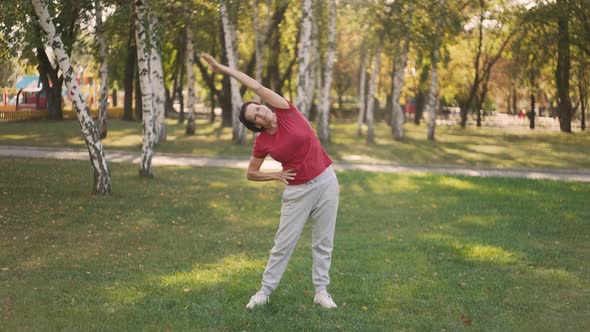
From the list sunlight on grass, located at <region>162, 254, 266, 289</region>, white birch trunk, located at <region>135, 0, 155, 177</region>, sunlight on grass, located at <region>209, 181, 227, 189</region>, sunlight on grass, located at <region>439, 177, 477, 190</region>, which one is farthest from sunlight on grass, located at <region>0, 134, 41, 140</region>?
sunlight on grass, located at <region>162, 254, 266, 289</region>

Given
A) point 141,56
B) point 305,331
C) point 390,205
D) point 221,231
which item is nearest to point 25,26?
point 141,56

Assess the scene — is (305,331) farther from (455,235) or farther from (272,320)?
(455,235)

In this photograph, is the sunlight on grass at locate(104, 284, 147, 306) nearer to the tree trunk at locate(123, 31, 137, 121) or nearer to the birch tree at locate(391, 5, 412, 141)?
the birch tree at locate(391, 5, 412, 141)

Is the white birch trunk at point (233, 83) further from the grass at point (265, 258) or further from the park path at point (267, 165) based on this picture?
the grass at point (265, 258)

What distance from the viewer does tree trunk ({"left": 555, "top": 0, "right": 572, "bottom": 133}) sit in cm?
2383

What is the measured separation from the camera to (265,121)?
19.5 feet

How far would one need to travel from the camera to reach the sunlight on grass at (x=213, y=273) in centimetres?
751

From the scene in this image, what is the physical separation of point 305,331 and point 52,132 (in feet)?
88.7

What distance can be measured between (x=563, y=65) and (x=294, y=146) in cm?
2999

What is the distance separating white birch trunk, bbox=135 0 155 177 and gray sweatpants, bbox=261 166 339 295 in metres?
8.96

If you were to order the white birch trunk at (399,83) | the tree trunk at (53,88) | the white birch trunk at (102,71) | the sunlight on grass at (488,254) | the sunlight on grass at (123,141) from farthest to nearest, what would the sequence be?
the tree trunk at (53,88) → the white birch trunk at (399,83) → the sunlight on grass at (123,141) → the white birch trunk at (102,71) → the sunlight on grass at (488,254)

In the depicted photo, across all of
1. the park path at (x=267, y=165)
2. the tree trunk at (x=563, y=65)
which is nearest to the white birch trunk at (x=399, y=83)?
the tree trunk at (x=563, y=65)

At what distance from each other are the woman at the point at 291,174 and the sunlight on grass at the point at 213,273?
122 centimetres

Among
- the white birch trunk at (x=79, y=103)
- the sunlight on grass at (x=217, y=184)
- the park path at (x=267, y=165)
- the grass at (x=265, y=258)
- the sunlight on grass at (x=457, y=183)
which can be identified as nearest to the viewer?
the grass at (x=265, y=258)
